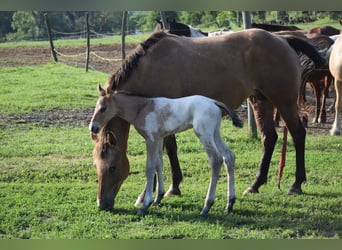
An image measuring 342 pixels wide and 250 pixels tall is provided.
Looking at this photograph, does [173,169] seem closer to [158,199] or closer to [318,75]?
[158,199]

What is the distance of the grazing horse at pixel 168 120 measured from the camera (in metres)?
4.79

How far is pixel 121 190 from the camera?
602 cm

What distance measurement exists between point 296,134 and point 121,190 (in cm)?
220

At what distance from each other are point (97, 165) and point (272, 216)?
186 centimetres

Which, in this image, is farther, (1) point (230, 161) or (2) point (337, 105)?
(2) point (337, 105)

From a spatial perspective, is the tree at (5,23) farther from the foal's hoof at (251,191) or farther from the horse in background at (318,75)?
the horse in background at (318,75)

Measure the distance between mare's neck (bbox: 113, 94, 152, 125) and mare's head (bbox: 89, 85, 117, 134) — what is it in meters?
0.06

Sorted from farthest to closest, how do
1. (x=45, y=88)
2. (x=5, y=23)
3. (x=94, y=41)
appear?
1. (x=94, y=41)
2. (x=45, y=88)
3. (x=5, y=23)

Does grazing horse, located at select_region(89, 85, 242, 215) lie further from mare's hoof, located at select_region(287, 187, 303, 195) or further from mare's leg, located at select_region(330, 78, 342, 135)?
Answer: mare's leg, located at select_region(330, 78, 342, 135)

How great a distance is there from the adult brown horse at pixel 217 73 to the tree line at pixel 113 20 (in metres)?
2.16

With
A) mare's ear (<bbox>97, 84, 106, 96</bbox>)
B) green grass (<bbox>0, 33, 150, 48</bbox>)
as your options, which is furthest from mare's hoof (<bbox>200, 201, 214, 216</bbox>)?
green grass (<bbox>0, 33, 150, 48</bbox>)

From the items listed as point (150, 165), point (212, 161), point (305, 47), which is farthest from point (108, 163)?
point (305, 47)

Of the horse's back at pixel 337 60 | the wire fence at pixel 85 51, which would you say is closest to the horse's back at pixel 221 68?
the horse's back at pixel 337 60

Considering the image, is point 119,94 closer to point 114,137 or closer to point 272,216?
point 114,137
